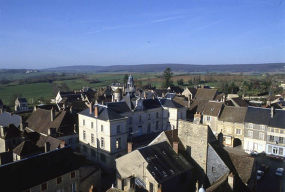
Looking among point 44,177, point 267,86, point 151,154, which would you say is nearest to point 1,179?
point 44,177

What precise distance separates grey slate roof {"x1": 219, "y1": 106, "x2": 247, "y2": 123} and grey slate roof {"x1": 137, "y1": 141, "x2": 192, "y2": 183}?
72.0 feet

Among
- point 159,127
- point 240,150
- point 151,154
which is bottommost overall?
point 240,150

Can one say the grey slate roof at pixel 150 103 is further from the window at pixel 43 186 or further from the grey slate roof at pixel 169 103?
the window at pixel 43 186

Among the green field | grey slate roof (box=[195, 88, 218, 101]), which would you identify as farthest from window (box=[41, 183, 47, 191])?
the green field

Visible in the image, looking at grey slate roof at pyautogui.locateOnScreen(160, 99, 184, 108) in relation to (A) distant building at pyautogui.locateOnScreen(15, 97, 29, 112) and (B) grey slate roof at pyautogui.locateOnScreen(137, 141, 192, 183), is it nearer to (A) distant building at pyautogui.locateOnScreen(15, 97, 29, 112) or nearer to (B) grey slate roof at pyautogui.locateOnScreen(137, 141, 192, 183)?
(B) grey slate roof at pyautogui.locateOnScreen(137, 141, 192, 183)

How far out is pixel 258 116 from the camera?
119 feet

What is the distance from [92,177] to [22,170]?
261 inches

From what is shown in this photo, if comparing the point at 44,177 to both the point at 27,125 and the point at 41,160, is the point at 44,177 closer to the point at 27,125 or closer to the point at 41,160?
the point at 41,160

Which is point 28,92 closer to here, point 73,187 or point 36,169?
point 73,187

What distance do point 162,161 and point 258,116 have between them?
23.7 metres

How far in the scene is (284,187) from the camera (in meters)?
24.0

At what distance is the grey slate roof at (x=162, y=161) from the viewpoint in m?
17.8

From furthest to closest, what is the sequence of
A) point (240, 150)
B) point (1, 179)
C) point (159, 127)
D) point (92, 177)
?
point (159, 127)
point (240, 150)
point (92, 177)
point (1, 179)

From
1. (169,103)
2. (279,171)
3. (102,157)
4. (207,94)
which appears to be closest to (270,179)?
(279,171)
